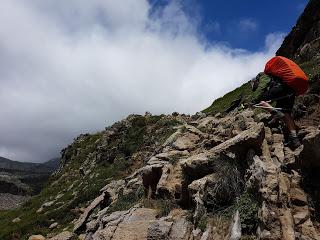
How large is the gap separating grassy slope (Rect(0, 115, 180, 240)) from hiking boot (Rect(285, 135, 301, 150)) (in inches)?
689

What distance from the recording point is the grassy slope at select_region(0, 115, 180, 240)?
28.5 m

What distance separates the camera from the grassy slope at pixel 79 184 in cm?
2853

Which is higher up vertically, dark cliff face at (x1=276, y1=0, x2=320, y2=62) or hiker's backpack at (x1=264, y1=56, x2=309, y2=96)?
dark cliff face at (x1=276, y1=0, x2=320, y2=62)

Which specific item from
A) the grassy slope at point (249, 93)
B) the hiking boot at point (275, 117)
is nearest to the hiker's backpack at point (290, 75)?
the hiking boot at point (275, 117)

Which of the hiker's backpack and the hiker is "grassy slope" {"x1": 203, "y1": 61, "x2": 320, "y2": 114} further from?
the hiker's backpack

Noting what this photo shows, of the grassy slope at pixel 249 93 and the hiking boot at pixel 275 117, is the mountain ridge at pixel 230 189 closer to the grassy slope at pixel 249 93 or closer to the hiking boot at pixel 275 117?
the hiking boot at pixel 275 117

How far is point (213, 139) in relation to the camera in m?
15.2

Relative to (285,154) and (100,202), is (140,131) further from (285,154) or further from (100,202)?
(285,154)

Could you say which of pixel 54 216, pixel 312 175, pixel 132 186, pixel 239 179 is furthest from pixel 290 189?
pixel 54 216

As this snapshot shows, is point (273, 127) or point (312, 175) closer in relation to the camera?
point (312, 175)

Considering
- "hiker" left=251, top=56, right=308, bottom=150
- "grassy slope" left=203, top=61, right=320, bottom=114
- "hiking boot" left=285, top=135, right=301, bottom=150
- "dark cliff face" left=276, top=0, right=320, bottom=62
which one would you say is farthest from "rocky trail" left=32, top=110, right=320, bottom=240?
"dark cliff face" left=276, top=0, right=320, bottom=62

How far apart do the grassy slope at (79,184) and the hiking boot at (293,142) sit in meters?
17.5

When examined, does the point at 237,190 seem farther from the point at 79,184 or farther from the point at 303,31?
the point at 303,31

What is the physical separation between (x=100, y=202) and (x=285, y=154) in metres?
12.4
